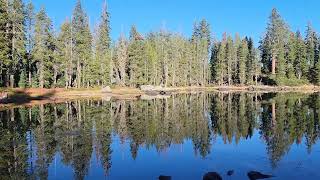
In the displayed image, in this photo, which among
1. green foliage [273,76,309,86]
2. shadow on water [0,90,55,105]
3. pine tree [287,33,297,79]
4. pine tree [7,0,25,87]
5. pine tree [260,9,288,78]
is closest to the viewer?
shadow on water [0,90,55,105]

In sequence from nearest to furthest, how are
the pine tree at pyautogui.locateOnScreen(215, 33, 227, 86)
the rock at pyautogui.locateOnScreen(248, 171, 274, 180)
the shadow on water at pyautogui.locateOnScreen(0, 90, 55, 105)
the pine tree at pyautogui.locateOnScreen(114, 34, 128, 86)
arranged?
the rock at pyautogui.locateOnScreen(248, 171, 274, 180) < the shadow on water at pyautogui.locateOnScreen(0, 90, 55, 105) < the pine tree at pyautogui.locateOnScreen(114, 34, 128, 86) < the pine tree at pyautogui.locateOnScreen(215, 33, 227, 86)

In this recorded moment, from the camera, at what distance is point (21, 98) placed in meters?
64.6

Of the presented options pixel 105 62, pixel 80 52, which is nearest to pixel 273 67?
pixel 105 62

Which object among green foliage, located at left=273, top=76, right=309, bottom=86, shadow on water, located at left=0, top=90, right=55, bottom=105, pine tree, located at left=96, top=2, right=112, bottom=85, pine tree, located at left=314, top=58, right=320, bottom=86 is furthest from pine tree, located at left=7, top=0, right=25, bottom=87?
pine tree, located at left=314, top=58, right=320, bottom=86

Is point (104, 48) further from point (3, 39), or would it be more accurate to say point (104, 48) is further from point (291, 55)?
point (291, 55)

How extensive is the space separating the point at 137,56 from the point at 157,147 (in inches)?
3470

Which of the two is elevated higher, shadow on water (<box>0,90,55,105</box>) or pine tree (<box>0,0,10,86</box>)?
pine tree (<box>0,0,10,86</box>)

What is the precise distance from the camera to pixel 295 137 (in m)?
28.0

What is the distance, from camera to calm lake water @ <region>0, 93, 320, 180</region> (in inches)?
757

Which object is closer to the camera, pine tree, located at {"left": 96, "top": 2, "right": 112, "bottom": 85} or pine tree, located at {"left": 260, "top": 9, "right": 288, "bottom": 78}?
pine tree, located at {"left": 96, "top": 2, "right": 112, "bottom": 85}

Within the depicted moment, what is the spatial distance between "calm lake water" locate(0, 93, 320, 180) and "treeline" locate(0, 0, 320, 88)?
1575 inches

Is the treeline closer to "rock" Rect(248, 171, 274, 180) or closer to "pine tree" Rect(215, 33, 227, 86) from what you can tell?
"pine tree" Rect(215, 33, 227, 86)

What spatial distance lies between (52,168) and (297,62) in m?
115

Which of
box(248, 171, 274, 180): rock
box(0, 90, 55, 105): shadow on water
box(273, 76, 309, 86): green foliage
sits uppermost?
box(273, 76, 309, 86): green foliage
